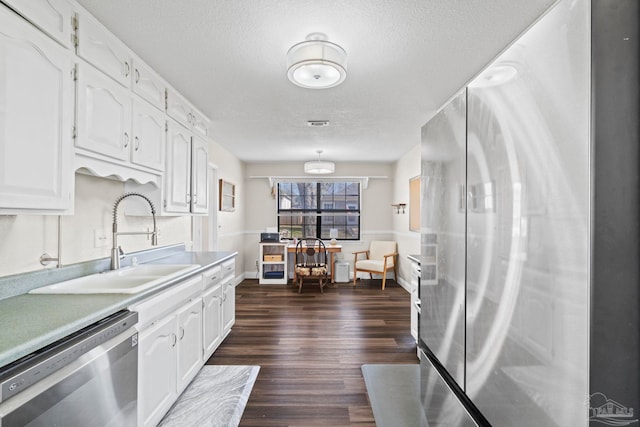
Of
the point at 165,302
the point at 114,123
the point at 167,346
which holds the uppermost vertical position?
the point at 114,123

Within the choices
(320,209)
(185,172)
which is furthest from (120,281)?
(320,209)

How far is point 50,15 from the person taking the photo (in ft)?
4.64

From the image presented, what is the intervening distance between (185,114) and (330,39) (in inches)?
63.6

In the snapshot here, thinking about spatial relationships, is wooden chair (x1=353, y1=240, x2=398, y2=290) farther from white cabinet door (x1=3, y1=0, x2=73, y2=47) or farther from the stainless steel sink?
white cabinet door (x1=3, y1=0, x2=73, y2=47)

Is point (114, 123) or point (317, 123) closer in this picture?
point (114, 123)

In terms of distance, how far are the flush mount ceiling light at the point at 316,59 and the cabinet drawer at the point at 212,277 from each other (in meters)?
1.69

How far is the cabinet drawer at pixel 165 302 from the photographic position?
63.6 inches

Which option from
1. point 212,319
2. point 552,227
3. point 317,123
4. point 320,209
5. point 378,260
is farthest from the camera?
point 320,209

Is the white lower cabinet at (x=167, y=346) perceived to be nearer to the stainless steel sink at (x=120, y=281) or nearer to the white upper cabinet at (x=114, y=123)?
the stainless steel sink at (x=120, y=281)

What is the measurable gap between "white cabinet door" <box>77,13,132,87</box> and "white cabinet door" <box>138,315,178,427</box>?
4.87 ft

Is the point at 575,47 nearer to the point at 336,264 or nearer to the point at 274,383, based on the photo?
the point at 274,383

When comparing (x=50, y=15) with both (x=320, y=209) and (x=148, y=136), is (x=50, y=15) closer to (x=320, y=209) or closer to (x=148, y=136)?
(x=148, y=136)

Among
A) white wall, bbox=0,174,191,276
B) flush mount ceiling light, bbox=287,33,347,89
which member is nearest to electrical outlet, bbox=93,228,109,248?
white wall, bbox=0,174,191,276

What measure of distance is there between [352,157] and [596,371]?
17.6 ft
